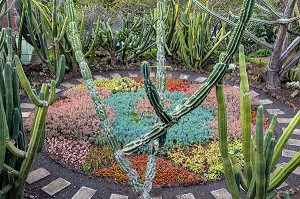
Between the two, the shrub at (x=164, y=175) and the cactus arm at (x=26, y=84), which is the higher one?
the cactus arm at (x=26, y=84)

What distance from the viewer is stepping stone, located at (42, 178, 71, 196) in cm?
339

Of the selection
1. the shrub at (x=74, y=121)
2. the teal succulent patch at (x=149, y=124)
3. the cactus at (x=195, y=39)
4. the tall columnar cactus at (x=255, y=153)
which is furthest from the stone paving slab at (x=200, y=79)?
the tall columnar cactus at (x=255, y=153)

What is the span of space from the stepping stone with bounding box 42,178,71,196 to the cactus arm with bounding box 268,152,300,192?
82.5 inches

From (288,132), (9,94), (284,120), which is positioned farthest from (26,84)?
(284,120)

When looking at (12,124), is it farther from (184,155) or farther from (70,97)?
(70,97)

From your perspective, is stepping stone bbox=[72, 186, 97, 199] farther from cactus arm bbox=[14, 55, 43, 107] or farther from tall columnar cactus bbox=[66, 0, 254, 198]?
cactus arm bbox=[14, 55, 43, 107]

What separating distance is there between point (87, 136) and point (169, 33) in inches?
153

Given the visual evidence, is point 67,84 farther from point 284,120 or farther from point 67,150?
point 284,120

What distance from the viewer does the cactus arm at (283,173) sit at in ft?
7.29

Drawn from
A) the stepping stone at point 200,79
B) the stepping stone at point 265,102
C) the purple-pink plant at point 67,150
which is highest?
the stepping stone at point 200,79

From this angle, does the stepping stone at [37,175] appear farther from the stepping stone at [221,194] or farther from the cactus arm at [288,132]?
the cactus arm at [288,132]

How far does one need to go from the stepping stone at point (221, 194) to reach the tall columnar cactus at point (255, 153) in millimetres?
892

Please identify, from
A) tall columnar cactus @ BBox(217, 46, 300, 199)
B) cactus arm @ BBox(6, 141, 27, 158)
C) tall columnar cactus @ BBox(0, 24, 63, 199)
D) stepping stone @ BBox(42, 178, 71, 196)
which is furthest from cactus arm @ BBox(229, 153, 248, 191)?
stepping stone @ BBox(42, 178, 71, 196)

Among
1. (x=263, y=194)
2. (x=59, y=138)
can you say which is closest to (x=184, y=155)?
(x=59, y=138)
